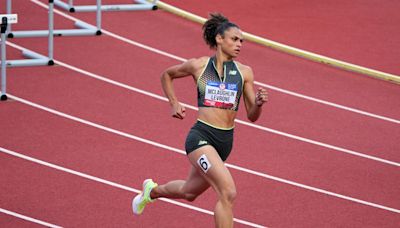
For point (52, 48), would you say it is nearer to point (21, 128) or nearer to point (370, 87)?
point (21, 128)

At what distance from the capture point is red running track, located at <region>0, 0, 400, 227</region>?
345 inches

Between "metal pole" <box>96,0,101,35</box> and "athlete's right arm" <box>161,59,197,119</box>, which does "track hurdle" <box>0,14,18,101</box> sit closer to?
"metal pole" <box>96,0,101,35</box>

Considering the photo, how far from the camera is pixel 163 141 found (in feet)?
34.1

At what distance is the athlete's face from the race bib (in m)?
0.27

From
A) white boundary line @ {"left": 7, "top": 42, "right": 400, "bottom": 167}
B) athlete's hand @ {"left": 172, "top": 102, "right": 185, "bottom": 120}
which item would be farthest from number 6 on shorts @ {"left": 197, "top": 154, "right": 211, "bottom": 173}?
white boundary line @ {"left": 7, "top": 42, "right": 400, "bottom": 167}

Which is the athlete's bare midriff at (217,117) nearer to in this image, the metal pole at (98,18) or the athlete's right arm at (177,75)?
the athlete's right arm at (177,75)

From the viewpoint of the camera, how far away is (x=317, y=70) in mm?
13266

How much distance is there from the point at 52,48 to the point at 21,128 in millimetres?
2150

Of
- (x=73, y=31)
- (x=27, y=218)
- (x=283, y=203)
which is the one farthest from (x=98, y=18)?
(x=27, y=218)

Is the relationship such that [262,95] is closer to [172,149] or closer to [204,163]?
[204,163]

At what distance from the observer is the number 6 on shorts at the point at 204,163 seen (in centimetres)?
726

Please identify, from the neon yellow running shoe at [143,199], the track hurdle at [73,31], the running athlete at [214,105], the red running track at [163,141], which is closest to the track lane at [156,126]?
the red running track at [163,141]

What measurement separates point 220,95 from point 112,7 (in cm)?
766

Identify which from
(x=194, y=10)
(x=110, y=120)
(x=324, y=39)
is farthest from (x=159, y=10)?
(x=110, y=120)
